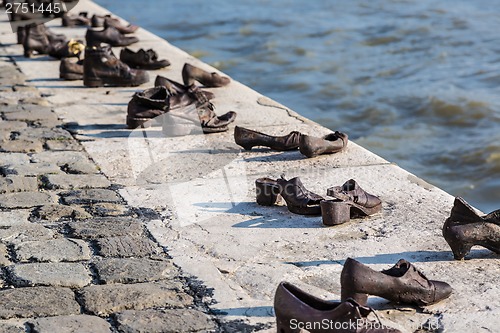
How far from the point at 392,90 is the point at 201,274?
5.97m

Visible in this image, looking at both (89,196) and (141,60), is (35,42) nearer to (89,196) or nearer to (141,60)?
(141,60)

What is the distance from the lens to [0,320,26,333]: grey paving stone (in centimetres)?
295

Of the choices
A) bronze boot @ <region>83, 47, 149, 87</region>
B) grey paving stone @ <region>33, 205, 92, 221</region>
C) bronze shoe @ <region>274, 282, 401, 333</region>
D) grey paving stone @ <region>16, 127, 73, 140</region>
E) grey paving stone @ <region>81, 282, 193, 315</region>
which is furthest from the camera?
bronze boot @ <region>83, 47, 149, 87</region>

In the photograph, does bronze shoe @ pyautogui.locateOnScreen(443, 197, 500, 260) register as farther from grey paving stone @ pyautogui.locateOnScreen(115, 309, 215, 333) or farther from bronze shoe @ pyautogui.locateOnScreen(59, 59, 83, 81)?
bronze shoe @ pyautogui.locateOnScreen(59, 59, 83, 81)

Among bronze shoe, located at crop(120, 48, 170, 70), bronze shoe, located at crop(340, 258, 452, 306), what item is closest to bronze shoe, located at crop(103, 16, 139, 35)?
bronze shoe, located at crop(120, 48, 170, 70)

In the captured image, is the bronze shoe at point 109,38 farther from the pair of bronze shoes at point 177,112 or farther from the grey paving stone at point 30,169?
the grey paving stone at point 30,169

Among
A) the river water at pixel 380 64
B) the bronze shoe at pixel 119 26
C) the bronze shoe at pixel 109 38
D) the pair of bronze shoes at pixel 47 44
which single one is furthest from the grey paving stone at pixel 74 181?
the bronze shoe at pixel 119 26

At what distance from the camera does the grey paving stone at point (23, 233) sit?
3.77 meters

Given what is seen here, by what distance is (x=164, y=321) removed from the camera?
9.98 ft

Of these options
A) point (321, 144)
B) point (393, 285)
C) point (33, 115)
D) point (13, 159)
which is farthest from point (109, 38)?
point (393, 285)

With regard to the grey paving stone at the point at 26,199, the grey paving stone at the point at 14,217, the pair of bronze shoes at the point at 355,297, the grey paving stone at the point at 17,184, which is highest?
the pair of bronze shoes at the point at 355,297

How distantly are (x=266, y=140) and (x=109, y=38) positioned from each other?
11.1ft

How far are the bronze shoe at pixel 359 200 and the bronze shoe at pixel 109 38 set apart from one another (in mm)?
4313

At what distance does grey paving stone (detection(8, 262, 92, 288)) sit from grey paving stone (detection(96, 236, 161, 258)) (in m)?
0.17
